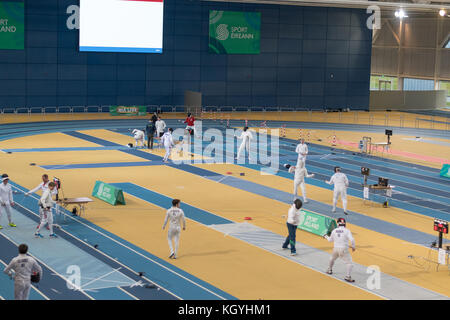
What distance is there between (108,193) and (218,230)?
207 inches

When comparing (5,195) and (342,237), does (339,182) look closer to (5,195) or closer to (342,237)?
(342,237)

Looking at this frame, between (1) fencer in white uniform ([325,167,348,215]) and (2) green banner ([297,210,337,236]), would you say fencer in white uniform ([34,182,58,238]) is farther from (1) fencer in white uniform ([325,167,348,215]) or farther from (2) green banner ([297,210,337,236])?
(1) fencer in white uniform ([325,167,348,215])

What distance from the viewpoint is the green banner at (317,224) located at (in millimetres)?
20094

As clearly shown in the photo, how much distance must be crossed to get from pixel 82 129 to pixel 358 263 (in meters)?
31.5

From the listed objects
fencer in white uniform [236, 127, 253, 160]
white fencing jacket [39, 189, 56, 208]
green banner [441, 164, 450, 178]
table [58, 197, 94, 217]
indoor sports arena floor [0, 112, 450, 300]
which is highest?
fencer in white uniform [236, 127, 253, 160]

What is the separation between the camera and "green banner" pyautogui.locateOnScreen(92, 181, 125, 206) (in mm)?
23734

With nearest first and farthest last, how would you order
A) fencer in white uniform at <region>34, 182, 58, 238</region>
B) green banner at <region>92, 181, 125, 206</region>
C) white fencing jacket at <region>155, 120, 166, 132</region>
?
fencer in white uniform at <region>34, 182, 58, 238</region> → green banner at <region>92, 181, 125, 206</region> → white fencing jacket at <region>155, 120, 166, 132</region>

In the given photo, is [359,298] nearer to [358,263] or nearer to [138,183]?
[358,263]

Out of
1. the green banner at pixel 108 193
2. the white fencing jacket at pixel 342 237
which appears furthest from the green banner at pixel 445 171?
the white fencing jacket at pixel 342 237

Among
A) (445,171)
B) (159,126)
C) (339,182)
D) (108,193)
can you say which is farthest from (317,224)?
(159,126)

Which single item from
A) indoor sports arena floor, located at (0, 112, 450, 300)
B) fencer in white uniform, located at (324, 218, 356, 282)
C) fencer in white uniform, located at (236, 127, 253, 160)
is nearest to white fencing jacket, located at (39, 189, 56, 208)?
indoor sports arena floor, located at (0, 112, 450, 300)

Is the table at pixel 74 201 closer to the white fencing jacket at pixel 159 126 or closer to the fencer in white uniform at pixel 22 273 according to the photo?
the fencer in white uniform at pixel 22 273

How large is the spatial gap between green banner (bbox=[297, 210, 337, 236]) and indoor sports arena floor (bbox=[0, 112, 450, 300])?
0.30 m

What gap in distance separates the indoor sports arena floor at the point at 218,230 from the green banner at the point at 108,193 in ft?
1.18
